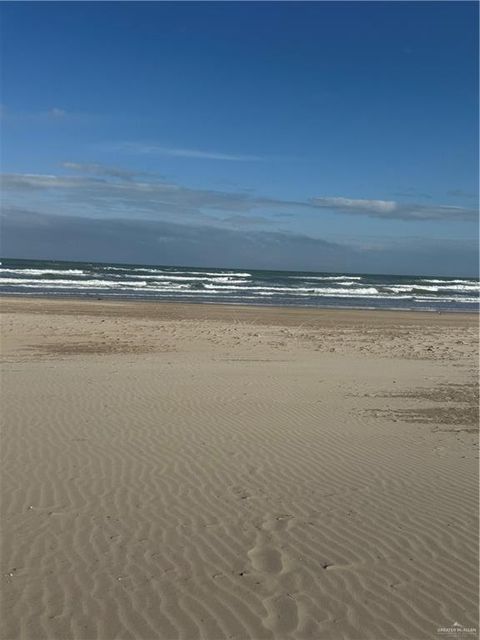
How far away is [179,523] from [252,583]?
46.4 inches

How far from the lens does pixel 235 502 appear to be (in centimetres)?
578

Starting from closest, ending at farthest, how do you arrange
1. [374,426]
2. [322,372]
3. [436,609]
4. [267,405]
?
[436,609] < [374,426] < [267,405] < [322,372]

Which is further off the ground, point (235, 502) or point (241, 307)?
point (241, 307)

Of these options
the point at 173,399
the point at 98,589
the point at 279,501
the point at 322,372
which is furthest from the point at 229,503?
the point at 322,372

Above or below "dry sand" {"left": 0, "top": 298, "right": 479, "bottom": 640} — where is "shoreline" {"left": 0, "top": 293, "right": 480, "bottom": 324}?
above

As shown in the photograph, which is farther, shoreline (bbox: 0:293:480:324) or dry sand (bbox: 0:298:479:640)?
shoreline (bbox: 0:293:480:324)

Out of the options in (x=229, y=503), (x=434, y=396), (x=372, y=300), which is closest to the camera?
(x=229, y=503)

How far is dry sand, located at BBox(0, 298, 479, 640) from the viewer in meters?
3.99

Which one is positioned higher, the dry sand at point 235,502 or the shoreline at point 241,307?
the shoreline at point 241,307

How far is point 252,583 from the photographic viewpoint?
429 centimetres

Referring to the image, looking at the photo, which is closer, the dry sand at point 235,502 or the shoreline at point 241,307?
the dry sand at point 235,502

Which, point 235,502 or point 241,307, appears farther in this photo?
point 241,307

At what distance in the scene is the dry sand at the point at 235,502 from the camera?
13.1 ft

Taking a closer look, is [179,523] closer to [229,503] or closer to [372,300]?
[229,503]
